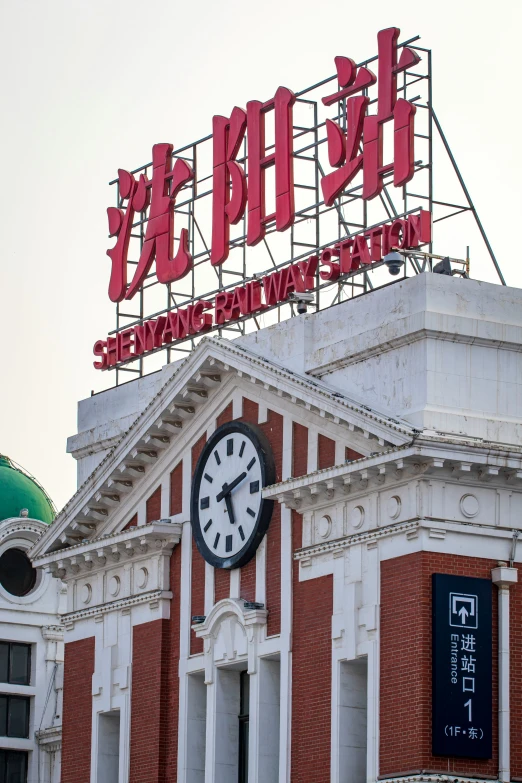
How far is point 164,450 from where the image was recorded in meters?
56.0

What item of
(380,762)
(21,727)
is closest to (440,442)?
(380,762)

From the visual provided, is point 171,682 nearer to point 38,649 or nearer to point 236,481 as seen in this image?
point 236,481

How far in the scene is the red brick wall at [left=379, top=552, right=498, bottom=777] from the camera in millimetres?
45281

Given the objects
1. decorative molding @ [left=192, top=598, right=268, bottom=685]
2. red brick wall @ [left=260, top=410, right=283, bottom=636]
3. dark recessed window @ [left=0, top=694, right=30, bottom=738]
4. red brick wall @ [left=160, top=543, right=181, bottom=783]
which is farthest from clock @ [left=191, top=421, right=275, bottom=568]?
dark recessed window @ [left=0, top=694, right=30, bottom=738]

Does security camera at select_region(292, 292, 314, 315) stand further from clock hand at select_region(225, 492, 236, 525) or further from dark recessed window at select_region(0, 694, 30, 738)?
dark recessed window at select_region(0, 694, 30, 738)

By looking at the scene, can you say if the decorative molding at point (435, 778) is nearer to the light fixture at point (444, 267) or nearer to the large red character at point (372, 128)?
the light fixture at point (444, 267)

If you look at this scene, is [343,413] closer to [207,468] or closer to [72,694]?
[207,468]

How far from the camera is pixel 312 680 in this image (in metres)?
49.0

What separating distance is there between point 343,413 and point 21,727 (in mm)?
26780

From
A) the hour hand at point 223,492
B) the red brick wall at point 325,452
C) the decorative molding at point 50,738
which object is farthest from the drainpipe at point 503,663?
the decorative molding at point 50,738

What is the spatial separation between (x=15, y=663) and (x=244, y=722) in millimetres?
20882

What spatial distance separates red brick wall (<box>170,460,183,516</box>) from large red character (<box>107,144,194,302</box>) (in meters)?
7.08

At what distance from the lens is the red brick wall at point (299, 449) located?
1996 inches

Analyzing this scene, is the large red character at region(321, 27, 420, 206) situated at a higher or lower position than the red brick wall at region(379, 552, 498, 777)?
higher
